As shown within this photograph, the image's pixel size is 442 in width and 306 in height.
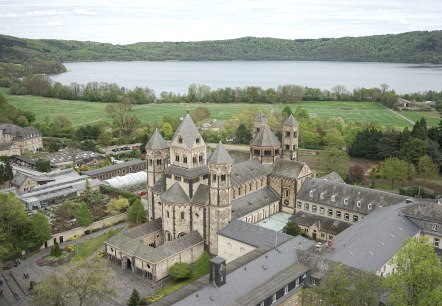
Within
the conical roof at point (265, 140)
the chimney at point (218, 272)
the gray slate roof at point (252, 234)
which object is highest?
the conical roof at point (265, 140)

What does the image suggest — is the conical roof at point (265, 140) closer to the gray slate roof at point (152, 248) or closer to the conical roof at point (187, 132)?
the conical roof at point (187, 132)

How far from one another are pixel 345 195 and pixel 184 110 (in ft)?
344

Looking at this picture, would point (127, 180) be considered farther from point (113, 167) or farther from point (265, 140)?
point (265, 140)

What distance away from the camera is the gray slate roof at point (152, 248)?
46559 millimetres

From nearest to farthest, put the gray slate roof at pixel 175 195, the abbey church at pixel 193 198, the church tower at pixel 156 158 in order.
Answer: the abbey church at pixel 193 198
the gray slate roof at pixel 175 195
the church tower at pixel 156 158

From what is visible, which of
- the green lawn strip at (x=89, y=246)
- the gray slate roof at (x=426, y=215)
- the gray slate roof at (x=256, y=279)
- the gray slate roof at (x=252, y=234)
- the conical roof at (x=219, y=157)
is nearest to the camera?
the gray slate roof at (x=256, y=279)

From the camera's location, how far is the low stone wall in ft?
184

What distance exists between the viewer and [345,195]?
56.4 metres

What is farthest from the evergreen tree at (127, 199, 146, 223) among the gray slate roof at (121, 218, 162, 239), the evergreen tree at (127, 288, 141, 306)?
the evergreen tree at (127, 288, 141, 306)

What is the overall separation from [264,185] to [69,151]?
174ft

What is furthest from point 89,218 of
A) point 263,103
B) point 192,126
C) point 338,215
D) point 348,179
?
point 263,103

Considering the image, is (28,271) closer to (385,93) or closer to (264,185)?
(264,185)

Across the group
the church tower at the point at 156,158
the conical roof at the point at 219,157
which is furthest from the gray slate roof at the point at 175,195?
the conical roof at the point at 219,157

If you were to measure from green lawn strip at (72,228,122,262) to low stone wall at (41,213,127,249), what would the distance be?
2.52m
